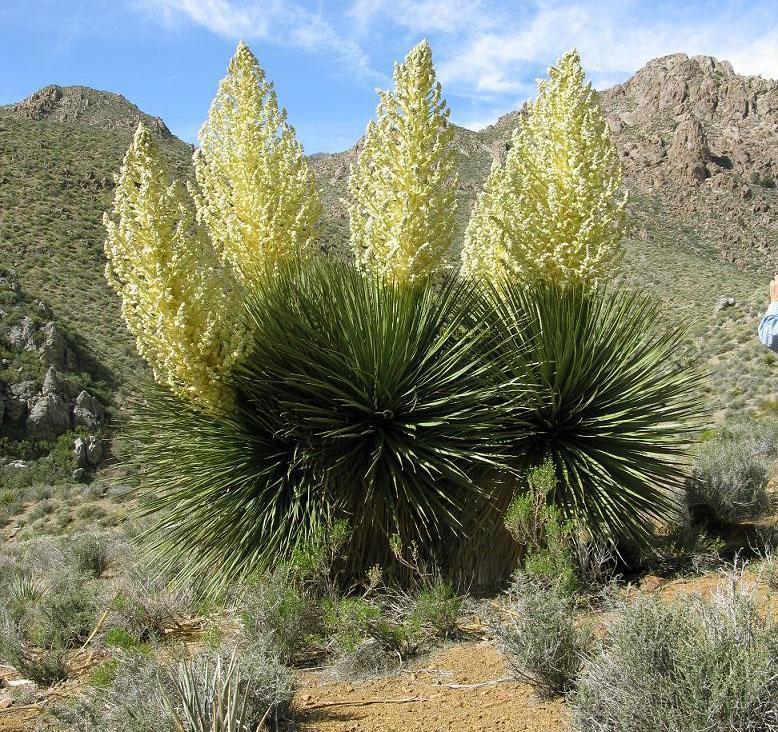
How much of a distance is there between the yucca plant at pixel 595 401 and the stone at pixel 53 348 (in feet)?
59.6

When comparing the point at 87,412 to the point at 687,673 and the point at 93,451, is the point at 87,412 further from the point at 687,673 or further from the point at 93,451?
the point at 687,673

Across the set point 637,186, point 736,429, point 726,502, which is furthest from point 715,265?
point 726,502

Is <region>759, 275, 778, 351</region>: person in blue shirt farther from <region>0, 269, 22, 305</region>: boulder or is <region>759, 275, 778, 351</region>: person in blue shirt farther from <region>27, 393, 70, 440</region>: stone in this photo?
<region>0, 269, 22, 305</region>: boulder

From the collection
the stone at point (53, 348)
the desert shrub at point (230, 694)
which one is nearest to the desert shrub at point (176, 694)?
the desert shrub at point (230, 694)

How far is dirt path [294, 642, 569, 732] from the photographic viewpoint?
2936 mm

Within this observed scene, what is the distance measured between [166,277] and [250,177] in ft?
4.11

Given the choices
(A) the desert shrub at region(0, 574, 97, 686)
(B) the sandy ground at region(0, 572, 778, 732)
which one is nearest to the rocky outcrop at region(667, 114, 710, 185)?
(A) the desert shrub at region(0, 574, 97, 686)

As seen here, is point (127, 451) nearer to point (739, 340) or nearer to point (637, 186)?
point (739, 340)

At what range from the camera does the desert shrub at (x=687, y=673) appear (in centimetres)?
225

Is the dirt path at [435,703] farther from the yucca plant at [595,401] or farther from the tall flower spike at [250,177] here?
the tall flower spike at [250,177]

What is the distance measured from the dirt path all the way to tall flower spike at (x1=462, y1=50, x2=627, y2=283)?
276 cm

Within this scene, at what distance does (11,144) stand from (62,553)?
1170 inches

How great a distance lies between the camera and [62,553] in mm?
8227

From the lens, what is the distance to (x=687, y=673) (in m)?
2.35
